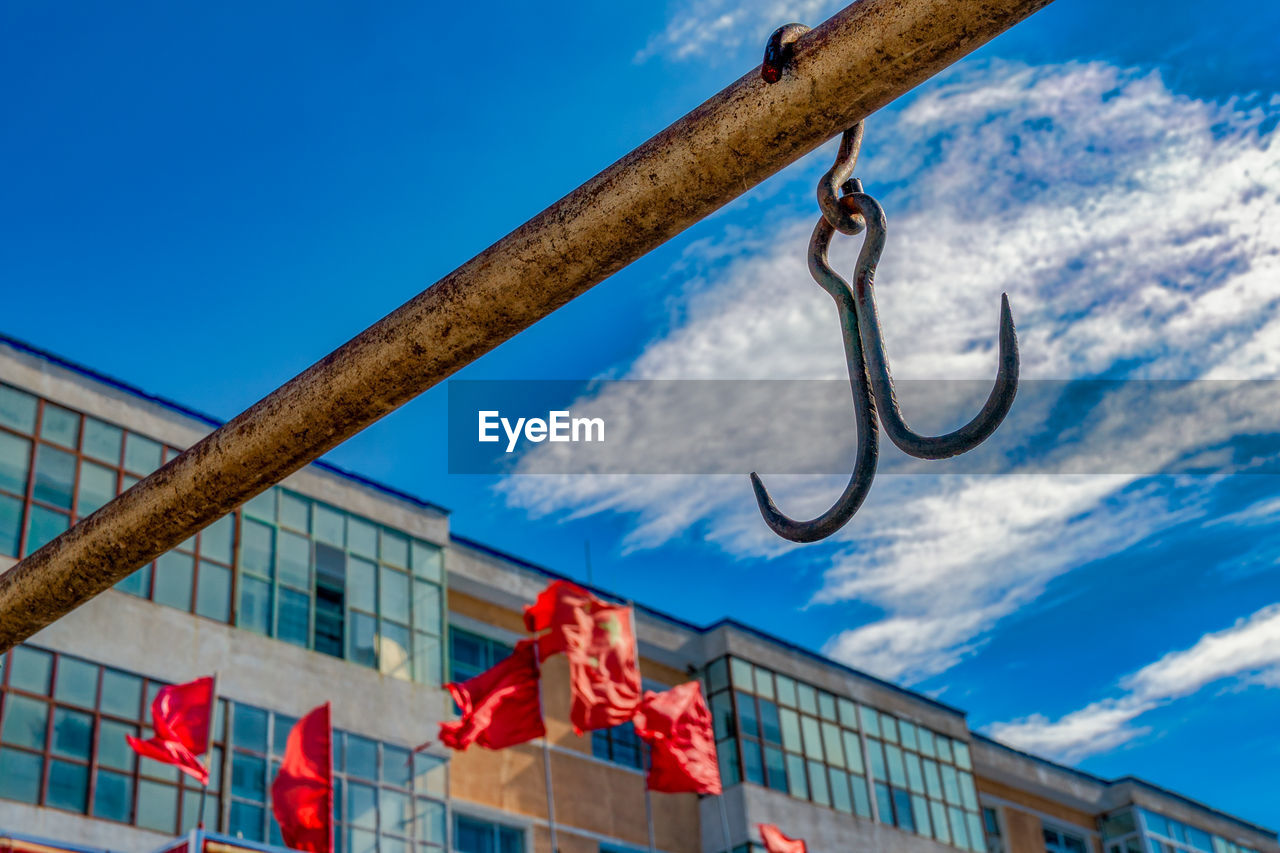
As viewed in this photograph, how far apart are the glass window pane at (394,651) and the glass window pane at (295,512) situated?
194 cm

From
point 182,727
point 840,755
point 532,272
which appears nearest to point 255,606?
point 182,727

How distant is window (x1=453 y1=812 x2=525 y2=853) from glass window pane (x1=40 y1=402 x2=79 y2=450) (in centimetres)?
823

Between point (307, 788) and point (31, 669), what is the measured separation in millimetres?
3613

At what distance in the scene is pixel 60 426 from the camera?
20.0 metres

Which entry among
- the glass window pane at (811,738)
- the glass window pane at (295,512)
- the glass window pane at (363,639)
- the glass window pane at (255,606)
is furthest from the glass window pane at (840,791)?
the glass window pane at (255,606)

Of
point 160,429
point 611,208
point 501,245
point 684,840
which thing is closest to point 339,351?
point 501,245

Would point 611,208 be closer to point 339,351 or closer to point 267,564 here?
point 339,351

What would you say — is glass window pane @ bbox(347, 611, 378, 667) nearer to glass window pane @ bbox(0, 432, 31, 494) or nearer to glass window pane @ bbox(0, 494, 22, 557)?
glass window pane @ bbox(0, 494, 22, 557)

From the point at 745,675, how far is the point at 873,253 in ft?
84.8

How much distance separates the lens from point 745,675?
2855 centimetres

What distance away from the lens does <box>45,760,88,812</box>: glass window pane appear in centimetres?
1773

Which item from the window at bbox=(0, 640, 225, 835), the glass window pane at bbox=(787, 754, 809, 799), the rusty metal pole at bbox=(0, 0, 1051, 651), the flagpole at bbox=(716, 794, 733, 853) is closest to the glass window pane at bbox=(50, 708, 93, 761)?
the window at bbox=(0, 640, 225, 835)

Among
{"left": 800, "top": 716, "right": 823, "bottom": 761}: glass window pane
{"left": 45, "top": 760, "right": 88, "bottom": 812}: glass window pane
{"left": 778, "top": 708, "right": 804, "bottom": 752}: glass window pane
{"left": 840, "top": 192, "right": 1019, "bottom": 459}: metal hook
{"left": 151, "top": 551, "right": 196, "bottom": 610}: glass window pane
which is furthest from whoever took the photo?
{"left": 800, "top": 716, "right": 823, "bottom": 761}: glass window pane

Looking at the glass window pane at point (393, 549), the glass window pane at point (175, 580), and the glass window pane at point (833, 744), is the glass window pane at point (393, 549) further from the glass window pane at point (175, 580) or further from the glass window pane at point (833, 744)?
the glass window pane at point (833, 744)
